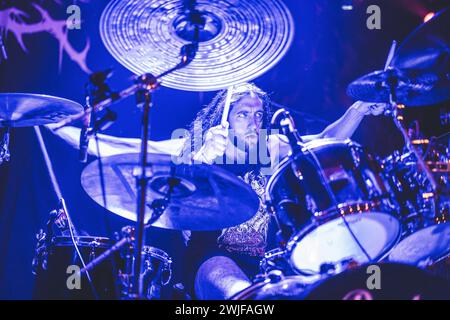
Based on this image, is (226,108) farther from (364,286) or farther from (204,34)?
(364,286)

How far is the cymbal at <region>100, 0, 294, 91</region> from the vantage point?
6.38ft

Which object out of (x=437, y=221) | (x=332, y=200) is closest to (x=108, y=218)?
(x=332, y=200)

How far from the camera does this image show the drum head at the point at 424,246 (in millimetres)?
2131

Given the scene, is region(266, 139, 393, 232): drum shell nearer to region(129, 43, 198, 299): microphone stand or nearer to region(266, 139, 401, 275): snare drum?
region(266, 139, 401, 275): snare drum

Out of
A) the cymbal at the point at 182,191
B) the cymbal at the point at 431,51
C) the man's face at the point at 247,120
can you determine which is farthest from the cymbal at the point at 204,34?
the man's face at the point at 247,120

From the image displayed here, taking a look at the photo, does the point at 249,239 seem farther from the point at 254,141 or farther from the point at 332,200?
the point at 332,200

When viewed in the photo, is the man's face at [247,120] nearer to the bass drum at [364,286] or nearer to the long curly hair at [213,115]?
the long curly hair at [213,115]

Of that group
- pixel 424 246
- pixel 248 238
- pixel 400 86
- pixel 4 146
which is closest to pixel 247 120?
pixel 248 238

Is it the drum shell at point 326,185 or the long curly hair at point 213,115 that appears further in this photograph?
the long curly hair at point 213,115

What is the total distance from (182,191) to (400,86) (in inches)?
49.7

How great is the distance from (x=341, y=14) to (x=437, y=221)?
1.60 meters

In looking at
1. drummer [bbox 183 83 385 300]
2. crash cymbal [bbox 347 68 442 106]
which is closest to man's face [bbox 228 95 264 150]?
drummer [bbox 183 83 385 300]

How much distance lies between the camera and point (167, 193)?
1884 millimetres

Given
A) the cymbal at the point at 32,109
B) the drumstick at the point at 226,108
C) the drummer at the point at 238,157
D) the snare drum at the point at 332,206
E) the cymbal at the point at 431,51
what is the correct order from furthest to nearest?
the drumstick at the point at 226,108 < the drummer at the point at 238,157 < the cymbal at the point at 32,109 < the cymbal at the point at 431,51 < the snare drum at the point at 332,206
